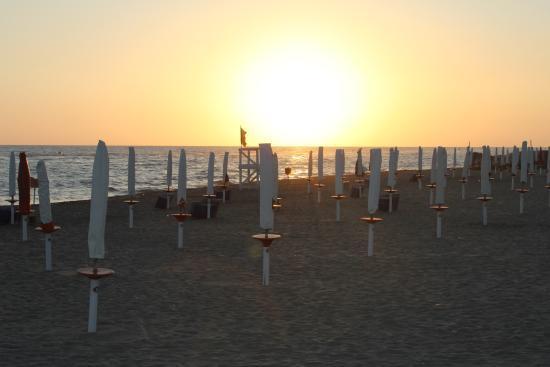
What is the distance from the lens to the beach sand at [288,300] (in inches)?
284

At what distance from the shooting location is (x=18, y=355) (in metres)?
7.08

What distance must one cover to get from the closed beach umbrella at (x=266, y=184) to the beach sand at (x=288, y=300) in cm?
111

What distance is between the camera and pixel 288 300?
974cm

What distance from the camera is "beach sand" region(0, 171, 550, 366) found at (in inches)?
284

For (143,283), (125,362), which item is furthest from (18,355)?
(143,283)

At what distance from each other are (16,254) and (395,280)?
7688 millimetres

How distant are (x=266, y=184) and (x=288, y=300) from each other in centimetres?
173

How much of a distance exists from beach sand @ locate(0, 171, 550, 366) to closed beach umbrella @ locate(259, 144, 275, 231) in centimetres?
111

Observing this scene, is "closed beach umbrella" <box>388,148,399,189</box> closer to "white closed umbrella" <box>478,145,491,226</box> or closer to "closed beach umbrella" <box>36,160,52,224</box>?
"white closed umbrella" <box>478,145,491,226</box>

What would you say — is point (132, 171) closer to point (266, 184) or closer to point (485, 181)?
point (266, 184)

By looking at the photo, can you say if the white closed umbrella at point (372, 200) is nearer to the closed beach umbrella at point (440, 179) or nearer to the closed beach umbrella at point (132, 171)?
the closed beach umbrella at point (440, 179)

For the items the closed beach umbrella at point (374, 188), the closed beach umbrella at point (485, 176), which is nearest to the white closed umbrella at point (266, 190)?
the closed beach umbrella at point (374, 188)

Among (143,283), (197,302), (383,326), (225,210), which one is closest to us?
(383,326)

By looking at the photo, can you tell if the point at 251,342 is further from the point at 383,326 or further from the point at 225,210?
the point at 225,210
